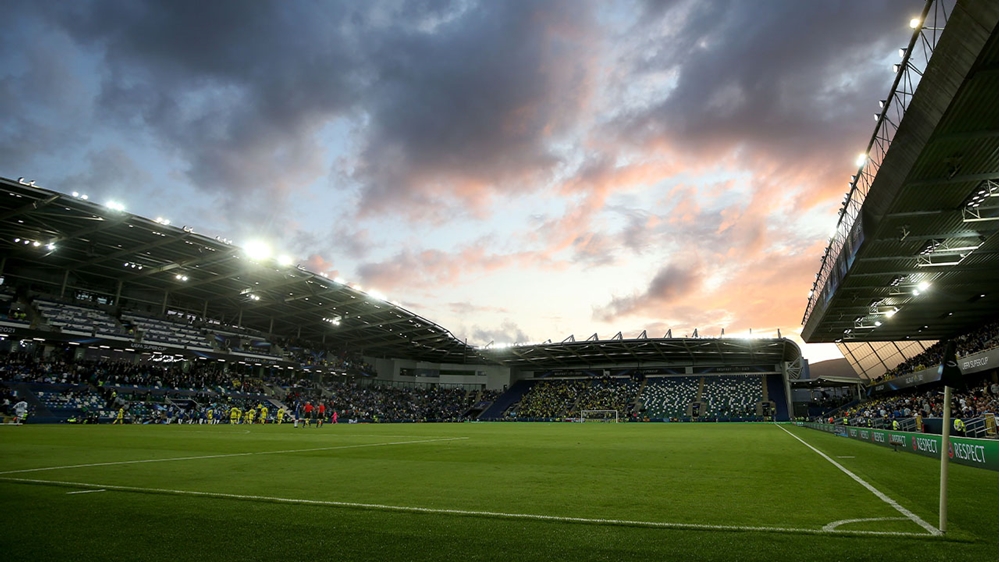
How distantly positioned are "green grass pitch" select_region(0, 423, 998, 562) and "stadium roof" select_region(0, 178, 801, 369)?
28.3 meters

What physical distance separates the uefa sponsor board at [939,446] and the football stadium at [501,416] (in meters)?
0.11

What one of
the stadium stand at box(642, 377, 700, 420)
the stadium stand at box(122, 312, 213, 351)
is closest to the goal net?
the stadium stand at box(642, 377, 700, 420)

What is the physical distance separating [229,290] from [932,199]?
5039cm

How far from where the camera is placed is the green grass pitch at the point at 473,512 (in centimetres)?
408

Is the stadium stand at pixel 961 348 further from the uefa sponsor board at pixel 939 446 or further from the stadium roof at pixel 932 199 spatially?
the uefa sponsor board at pixel 939 446

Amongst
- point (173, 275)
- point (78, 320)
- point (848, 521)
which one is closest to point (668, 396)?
point (173, 275)

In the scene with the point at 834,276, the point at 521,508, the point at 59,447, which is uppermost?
the point at 834,276

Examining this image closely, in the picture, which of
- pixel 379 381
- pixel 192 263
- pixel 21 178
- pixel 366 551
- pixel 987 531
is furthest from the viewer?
pixel 379 381

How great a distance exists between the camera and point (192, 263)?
39.1m

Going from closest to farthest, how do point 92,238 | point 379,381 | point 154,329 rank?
point 92,238 < point 154,329 < point 379,381

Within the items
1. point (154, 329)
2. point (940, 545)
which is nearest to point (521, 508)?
point (940, 545)

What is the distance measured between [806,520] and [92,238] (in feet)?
145

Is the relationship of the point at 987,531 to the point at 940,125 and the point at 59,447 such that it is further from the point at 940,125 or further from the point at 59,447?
the point at 59,447

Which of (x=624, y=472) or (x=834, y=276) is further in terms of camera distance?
(x=834, y=276)
